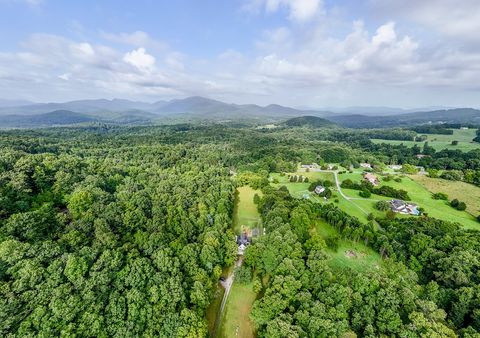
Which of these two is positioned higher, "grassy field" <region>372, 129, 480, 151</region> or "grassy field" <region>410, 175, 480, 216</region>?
"grassy field" <region>372, 129, 480, 151</region>

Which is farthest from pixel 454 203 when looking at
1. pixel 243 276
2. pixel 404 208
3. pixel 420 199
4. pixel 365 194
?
pixel 243 276

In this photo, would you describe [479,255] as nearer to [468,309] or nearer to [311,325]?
[468,309]

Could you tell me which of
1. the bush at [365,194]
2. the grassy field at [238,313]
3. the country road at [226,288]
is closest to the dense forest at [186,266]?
the country road at [226,288]

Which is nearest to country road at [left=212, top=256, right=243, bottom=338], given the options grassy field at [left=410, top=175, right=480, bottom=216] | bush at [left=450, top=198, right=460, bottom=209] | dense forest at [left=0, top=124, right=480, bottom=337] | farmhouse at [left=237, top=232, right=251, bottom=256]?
farmhouse at [left=237, top=232, right=251, bottom=256]

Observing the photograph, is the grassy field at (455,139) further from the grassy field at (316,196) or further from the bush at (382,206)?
the bush at (382,206)

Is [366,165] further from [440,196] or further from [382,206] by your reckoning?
[382,206]

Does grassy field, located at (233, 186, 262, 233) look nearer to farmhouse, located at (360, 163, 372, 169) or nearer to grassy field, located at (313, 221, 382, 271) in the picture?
grassy field, located at (313, 221, 382, 271)
